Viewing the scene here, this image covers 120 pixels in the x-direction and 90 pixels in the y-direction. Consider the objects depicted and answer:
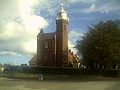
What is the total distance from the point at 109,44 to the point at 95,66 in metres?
9.03

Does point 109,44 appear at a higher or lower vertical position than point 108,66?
higher

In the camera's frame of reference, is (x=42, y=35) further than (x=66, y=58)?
Yes

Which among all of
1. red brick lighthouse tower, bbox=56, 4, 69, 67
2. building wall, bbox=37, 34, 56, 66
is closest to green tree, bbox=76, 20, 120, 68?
red brick lighthouse tower, bbox=56, 4, 69, 67

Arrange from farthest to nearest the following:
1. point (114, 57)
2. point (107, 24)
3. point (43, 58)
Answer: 1. point (43, 58)
2. point (107, 24)
3. point (114, 57)

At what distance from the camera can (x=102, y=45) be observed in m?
76.4

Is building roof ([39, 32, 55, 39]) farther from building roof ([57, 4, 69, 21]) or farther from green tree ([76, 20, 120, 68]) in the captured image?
green tree ([76, 20, 120, 68])

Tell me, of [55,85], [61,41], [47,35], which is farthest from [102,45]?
[55,85]

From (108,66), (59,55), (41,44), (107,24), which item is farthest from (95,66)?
(41,44)

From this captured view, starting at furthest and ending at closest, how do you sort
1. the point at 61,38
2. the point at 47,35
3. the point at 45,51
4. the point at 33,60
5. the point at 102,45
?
the point at 33,60 < the point at 47,35 < the point at 45,51 < the point at 61,38 < the point at 102,45

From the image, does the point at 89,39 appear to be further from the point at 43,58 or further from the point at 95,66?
the point at 43,58

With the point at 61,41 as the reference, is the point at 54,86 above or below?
below

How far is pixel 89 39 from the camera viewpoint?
261ft

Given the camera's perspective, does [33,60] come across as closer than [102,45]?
No

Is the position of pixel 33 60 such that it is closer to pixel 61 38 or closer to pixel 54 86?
pixel 61 38
